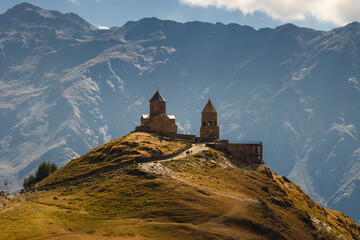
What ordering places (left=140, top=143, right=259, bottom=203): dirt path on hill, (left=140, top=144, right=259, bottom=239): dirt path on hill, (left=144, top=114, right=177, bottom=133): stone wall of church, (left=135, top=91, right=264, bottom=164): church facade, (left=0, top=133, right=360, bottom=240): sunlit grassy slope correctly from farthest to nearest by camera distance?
1. (left=144, top=114, right=177, bottom=133): stone wall of church
2. (left=135, top=91, right=264, bottom=164): church facade
3. (left=140, top=143, right=259, bottom=203): dirt path on hill
4. (left=140, top=144, right=259, bottom=239): dirt path on hill
5. (left=0, top=133, right=360, bottom=240): sunlit grassy slope

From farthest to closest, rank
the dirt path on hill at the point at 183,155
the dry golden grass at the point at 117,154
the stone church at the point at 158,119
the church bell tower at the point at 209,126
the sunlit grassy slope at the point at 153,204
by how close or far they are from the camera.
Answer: the stone church at the point at 158,119 < the church bell tower at the point at 209,126 < the dry golden grass at the point at 117,154 < the dirt path on hill at the point at 183,155 < the sunlit grassy slope at the point at 153,204

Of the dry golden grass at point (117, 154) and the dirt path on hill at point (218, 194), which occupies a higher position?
the dry golden grass at point (117, 154)

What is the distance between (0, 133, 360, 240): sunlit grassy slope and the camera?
57031 millimetres

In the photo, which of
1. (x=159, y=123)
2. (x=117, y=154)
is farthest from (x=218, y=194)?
(x=159, y=123)

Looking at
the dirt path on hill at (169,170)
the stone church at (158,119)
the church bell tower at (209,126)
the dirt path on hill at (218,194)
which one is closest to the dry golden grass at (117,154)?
the dirt path on hill at (169,170)

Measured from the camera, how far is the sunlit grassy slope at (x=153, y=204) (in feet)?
187

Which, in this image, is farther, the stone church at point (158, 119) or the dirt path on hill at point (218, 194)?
the stone church at point (158, 119)

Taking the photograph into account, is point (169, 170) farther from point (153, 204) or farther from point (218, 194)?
point (153, 204)

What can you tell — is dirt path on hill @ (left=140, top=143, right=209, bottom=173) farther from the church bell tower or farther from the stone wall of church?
the stone wall of church

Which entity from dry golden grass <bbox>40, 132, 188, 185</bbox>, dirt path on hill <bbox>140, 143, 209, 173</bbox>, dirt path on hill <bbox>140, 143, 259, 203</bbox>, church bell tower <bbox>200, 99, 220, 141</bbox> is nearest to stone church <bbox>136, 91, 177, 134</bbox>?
church bell tower <bbox>200, 99, 220, 141</bbox>

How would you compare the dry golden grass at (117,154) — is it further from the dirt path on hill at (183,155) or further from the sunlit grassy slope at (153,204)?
the dirt path on hill at (183,155)

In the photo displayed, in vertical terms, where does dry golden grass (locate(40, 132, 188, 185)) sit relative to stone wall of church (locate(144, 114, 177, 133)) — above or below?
below

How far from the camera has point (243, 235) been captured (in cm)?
5934

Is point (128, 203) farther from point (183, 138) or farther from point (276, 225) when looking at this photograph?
point (183, 138)
